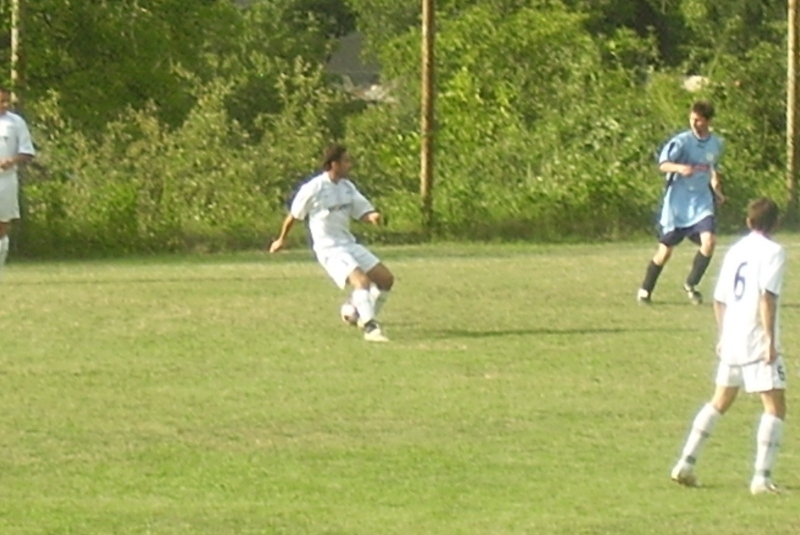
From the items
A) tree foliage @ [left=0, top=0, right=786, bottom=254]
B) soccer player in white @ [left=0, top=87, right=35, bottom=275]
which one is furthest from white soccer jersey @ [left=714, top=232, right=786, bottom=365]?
tree foliage @ [left=0, top=0, right=786, bottom=254]

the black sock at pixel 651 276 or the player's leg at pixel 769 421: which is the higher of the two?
the player's leg at pixel 769 421

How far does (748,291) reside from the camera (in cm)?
973

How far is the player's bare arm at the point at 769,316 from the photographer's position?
31.7 ft

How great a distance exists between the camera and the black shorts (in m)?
18.4

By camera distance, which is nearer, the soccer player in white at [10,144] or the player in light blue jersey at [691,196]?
the soccer player in white at [10,144]

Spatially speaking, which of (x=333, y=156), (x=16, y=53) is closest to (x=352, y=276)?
(x=333, y=156)

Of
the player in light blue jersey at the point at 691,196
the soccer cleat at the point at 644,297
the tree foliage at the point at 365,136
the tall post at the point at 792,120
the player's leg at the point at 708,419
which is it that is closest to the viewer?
the player's leg at the point at 708,419

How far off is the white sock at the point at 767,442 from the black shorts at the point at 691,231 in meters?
8.70

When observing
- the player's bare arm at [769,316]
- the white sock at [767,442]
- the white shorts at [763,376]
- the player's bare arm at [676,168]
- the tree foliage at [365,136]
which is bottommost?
the tree foliage at [365,136]

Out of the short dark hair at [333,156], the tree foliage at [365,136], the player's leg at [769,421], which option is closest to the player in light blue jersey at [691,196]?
the short dark hair at [333,156]

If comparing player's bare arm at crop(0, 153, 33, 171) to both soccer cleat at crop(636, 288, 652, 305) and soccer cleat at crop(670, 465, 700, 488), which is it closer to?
soccer cleat at crop(636, 288, 652, 305)

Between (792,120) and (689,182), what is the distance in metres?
15.0

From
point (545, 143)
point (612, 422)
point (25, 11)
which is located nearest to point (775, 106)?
point (545, 143)

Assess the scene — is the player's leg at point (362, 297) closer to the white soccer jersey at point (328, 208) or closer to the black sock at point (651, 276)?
the white soccer jersey at point (328, 208)
